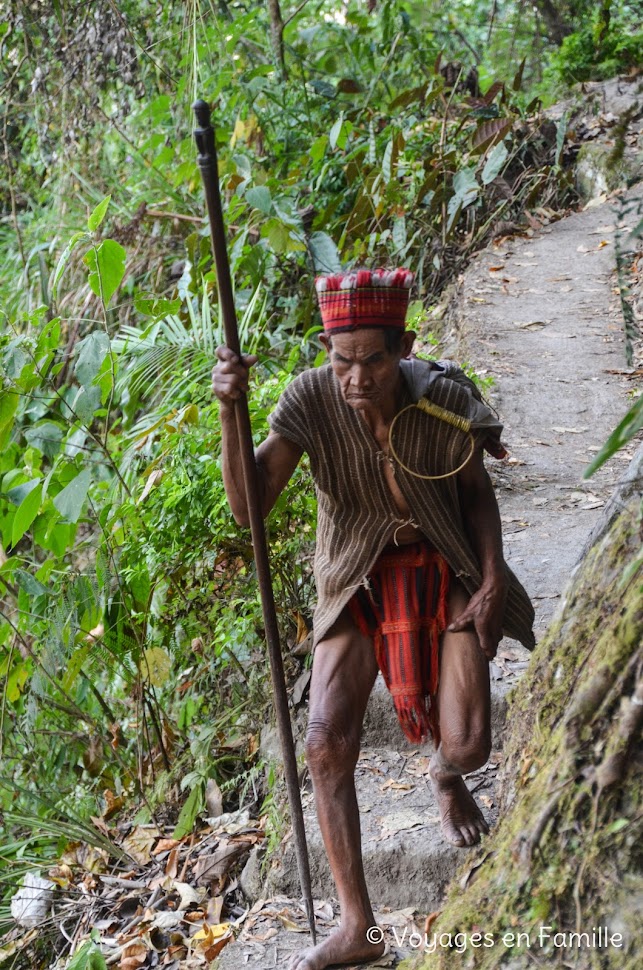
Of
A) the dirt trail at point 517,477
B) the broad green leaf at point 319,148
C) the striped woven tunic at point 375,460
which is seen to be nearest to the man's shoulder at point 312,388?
the striped woven tunic at point 375,460

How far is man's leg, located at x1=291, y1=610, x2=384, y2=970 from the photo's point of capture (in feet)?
8.70

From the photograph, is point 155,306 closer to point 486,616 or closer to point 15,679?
point 15,679

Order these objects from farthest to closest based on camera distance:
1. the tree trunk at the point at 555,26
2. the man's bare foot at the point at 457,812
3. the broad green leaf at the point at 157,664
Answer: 1. the tree trunk at the point at 555,26
2. the broad green leaf at the point at 157,664
3. the man's bare foot at the point at 457,812

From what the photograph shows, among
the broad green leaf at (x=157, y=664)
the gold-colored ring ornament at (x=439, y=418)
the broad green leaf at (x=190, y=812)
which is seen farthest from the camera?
the broad green leaf at (x=157, y=664)

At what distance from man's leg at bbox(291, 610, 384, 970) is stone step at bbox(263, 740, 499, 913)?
1.67 feet

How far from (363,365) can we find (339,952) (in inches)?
61.6

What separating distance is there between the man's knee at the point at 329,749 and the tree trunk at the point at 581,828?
0.50 m

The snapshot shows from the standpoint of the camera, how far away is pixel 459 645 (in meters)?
2.86

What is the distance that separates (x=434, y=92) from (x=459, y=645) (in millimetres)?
6810

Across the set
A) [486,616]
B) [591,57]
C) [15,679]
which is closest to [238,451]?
[486,616]

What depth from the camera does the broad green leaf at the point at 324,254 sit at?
22.3ft

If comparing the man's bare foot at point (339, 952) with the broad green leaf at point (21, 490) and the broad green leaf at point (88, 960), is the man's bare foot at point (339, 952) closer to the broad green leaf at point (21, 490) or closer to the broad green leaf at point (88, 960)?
the broad green leaf at point (88, 960)

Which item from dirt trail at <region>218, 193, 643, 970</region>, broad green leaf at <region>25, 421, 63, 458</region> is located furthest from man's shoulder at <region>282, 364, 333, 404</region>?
broad green leaf at <region>25, 421, 63, 458</region>

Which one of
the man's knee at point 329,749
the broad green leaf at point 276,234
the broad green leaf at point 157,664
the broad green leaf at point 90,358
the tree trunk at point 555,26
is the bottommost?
the broad green leaf at point 157,664
